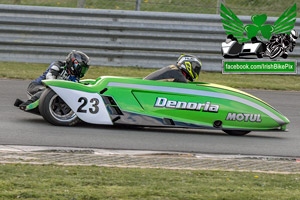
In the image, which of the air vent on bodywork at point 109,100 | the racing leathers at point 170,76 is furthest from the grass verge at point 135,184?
the racing leathers at point 170,76

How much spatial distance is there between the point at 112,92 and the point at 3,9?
6.49 metres

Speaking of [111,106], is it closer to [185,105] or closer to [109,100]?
[109,100]

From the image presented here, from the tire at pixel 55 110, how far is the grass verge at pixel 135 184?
2.44 m

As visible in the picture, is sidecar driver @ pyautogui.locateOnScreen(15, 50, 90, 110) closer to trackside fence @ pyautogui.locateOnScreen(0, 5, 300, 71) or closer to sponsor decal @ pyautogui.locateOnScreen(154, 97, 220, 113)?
sponsor decal @ pyautogui.locateOnScreen(154, 97, 220, 113)

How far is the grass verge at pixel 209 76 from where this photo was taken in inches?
514

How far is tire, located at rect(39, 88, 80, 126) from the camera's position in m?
8.32

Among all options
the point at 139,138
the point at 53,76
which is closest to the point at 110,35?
the point at 53,76

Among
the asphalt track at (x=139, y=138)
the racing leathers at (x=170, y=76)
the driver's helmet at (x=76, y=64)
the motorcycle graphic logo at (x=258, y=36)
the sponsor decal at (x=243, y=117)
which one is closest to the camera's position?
the asphalt track at (x=139, y=138)

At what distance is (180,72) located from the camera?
8.74 meters

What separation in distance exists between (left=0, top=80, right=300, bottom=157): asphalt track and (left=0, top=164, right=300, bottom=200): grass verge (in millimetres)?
1455

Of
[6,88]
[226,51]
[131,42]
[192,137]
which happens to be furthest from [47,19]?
[192,137]

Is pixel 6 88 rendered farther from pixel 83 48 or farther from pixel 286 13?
pixel 286 13

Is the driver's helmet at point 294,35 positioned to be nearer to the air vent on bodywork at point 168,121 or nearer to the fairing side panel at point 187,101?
the fairing side panel at point 187,101

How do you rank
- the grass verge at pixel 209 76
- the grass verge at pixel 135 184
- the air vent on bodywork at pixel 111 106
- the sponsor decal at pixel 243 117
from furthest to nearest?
the grass verge at pixel 209 76
the sponsor decal at pixel 243 117
the air vent on bodywork at pixel 111 106
the grass verge at pixel 135 184
